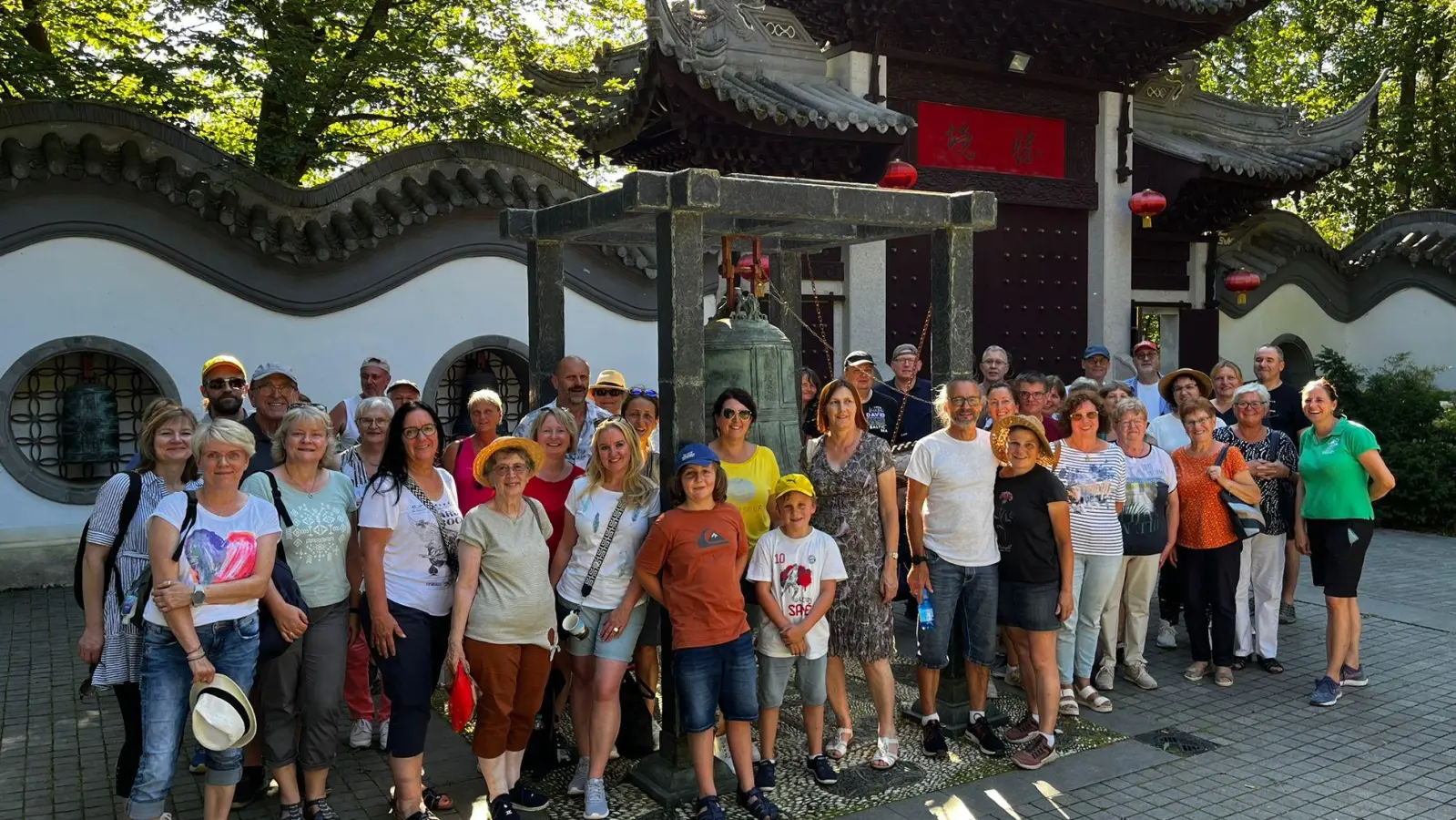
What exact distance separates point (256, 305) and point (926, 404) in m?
5.63

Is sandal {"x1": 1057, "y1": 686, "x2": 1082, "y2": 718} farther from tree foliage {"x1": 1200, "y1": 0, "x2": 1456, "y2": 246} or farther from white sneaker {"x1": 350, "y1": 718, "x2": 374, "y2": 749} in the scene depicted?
tree foliage {"x1": 1200, "y1": 0, "x2": 1456, "y2": 246}

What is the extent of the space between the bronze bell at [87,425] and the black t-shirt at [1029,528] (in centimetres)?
707

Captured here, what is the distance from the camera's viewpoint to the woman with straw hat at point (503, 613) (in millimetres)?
4098

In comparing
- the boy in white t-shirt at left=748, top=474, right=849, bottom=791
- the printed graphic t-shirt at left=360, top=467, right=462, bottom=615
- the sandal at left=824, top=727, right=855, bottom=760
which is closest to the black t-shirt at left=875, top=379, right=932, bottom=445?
the sandal at left=824, top=727, right=855, bottom=760

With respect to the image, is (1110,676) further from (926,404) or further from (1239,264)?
(1239,264)

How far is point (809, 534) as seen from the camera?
4551 millimetres

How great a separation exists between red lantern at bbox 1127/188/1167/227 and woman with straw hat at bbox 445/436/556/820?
9.18 m

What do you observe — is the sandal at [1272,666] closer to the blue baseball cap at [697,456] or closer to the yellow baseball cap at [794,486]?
the yellow baseball cap at [794,486]

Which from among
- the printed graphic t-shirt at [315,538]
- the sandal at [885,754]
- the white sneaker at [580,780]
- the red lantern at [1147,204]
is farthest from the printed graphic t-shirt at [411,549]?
the red lantern at [1147,204]

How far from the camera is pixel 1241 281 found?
12609 millimetres

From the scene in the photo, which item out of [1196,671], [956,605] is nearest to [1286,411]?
[1196,671]

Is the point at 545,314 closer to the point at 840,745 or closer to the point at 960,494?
the point at 960,494

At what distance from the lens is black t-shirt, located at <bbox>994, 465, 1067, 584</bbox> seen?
4953 millimetres

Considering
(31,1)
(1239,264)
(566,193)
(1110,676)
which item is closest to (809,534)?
(1110,676)
